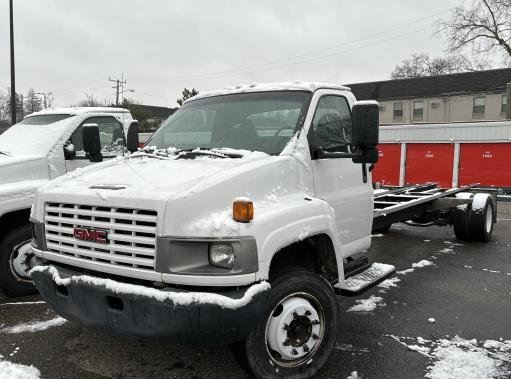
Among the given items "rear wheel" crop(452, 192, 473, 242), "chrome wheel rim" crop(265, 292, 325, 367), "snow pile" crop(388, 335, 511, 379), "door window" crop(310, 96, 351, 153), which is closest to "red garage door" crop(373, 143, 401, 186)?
"rear wheel" crop(452, 192, 473, 242)

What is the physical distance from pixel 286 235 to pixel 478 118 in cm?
4406

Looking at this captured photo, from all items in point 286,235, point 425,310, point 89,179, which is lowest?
point 425,310

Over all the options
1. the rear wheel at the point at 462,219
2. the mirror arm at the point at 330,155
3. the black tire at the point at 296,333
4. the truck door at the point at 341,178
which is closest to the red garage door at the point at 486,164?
the rear wheel at the point at 462,219

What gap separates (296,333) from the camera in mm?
3266

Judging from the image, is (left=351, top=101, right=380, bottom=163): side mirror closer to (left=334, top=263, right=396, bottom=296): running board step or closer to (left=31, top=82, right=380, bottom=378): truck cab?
(left=31, top=82, right=380, bottom=378): truck cab

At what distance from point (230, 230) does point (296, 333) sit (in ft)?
3.25

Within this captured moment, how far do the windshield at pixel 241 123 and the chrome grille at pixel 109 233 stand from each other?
3.87 ft

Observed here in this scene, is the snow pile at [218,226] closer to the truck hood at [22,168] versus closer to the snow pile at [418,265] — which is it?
the truck hood at [22,168]

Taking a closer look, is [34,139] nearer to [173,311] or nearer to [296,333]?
[173,311]

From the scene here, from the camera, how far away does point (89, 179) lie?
356 cm

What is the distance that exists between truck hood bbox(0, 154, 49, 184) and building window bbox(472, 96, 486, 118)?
43.3 metres

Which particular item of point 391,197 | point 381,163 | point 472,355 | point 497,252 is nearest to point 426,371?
point 472,355

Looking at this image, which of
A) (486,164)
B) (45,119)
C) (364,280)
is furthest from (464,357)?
(486,164)

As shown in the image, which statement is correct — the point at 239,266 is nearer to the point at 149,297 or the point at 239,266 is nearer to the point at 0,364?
the point at 149,297
